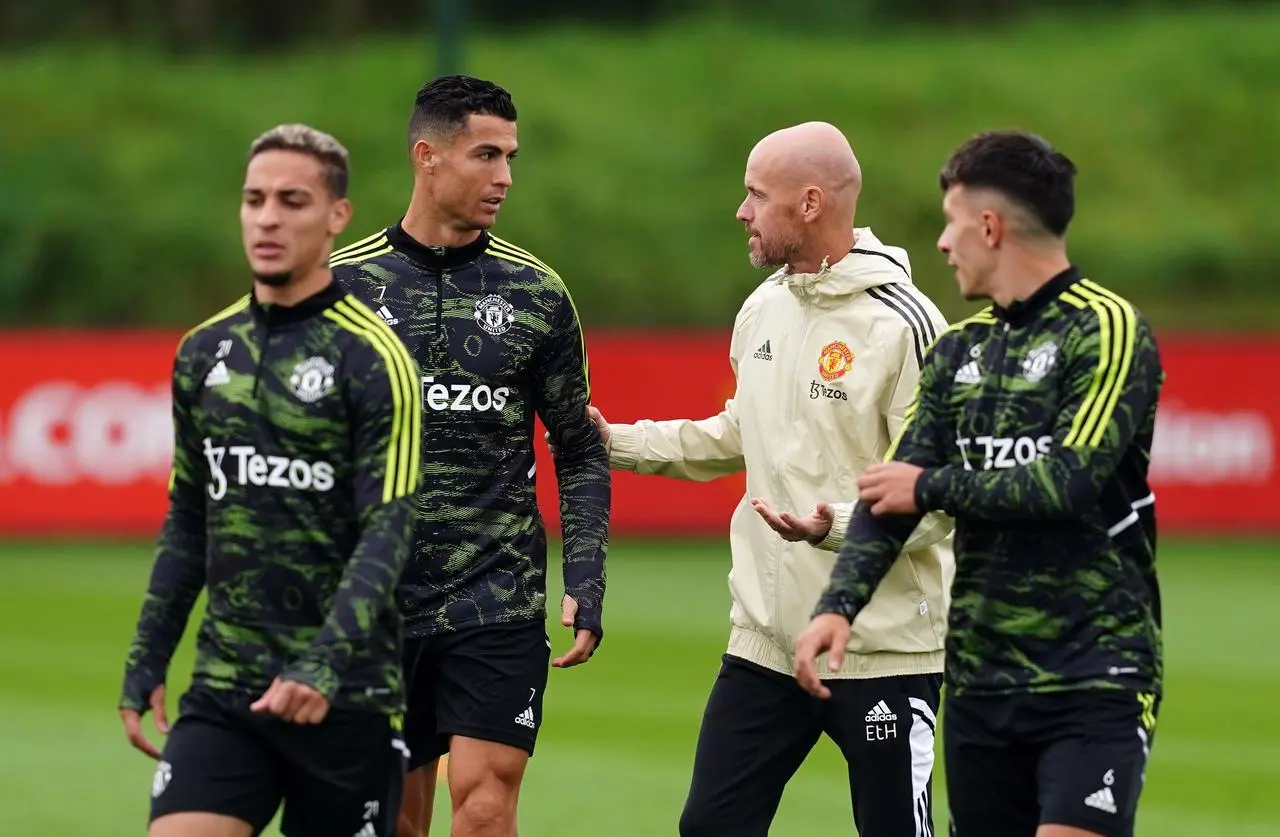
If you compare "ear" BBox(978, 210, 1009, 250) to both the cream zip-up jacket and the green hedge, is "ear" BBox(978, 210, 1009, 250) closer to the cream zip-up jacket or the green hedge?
the cream zip-up jacket

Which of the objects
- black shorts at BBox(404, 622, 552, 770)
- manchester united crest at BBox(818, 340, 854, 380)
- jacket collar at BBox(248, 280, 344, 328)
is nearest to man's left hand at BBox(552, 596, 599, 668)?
black shorts at BBox(404, 622, 552, 770)

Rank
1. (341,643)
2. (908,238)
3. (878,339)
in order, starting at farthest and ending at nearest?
(908,238) → (878,339) → (341,643)

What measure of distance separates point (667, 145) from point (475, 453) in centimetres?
2361

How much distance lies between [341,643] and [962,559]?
1.60m

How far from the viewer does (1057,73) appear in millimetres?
31922

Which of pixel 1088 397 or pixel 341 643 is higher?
pixel 1088 397

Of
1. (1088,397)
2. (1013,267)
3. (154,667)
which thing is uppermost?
(1013,267)

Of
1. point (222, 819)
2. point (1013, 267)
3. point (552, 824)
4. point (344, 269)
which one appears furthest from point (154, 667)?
point (552, 824)

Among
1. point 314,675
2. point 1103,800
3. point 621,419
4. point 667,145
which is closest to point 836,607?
point 1103,800

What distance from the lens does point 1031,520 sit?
512 centimetres

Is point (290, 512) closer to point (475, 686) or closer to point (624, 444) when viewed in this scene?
point (475, 686)

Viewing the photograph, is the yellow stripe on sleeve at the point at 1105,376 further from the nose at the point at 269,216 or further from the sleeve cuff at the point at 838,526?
the nose at the point at 269,216

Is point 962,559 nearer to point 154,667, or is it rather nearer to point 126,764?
point 154,667

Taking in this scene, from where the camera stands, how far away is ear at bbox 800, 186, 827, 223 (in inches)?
258
